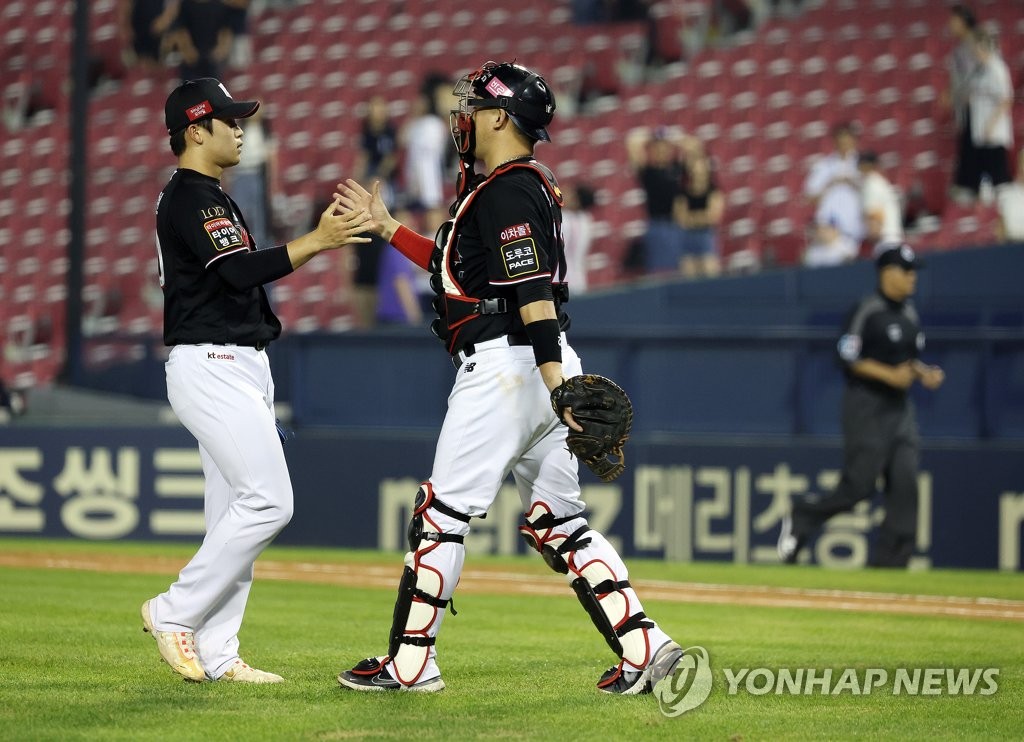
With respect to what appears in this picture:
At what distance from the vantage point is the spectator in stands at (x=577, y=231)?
15156mm

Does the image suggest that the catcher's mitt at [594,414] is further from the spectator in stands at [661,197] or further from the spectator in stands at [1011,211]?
the spectator in stands at [1011,211]

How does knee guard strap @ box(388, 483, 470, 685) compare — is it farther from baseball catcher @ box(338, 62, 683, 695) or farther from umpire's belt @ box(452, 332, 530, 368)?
umpire's belt @ box(452, 332, 530, 368)

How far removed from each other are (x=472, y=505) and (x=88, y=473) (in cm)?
829

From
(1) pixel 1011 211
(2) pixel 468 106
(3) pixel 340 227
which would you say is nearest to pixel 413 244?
(3) pixel 340 227

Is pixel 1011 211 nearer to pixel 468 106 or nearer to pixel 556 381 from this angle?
pixel 468 106

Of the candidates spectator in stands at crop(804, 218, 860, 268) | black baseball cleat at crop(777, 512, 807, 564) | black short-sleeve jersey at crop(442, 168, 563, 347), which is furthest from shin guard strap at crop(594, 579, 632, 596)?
spectator in stands at crop(804, 218, 860, 268)

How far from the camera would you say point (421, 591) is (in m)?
5.37

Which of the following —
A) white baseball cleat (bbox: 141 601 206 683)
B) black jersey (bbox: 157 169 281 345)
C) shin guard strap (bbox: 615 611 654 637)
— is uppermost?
black jersey (bbox: 157 169 281 345)

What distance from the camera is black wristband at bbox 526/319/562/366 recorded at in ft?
17.3

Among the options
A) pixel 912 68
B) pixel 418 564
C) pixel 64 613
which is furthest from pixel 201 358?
pixel 912 68

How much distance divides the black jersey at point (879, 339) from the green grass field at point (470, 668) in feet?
6.45

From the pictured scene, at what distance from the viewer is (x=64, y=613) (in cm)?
787

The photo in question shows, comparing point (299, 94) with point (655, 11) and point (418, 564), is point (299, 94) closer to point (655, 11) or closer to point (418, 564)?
point (655, 11)

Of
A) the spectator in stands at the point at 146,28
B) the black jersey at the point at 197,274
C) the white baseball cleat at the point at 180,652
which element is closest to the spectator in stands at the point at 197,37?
the spectator in stands at the point at 146,28
